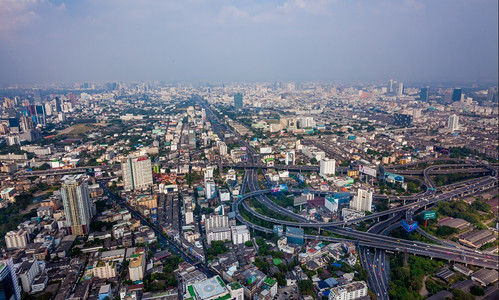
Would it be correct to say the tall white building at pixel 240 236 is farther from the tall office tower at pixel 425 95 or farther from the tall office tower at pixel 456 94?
the tall office tower at pixel 425 95

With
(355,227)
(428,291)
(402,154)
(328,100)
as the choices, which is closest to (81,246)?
(355,227)

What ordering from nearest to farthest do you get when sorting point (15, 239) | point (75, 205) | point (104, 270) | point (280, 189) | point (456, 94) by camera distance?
point (104, 270)
point (15, 239)
point (75, 205)
point (280, 189)
point (456, 94)

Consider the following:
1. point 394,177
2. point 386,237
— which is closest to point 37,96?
point 394,177

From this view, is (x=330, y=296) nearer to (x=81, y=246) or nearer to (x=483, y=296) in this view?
(x=483, y=296)

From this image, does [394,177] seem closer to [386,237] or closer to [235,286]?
[386,237]

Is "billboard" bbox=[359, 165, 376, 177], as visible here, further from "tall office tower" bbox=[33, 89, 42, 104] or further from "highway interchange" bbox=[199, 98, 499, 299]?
"tall office tower" bbox=[33, 89, 42, 104]

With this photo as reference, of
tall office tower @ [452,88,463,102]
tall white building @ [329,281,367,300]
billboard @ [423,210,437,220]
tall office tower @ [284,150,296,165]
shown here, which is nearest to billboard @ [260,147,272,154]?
tall office tower @ [284,150,296,165]

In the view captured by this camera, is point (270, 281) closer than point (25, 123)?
Yes
